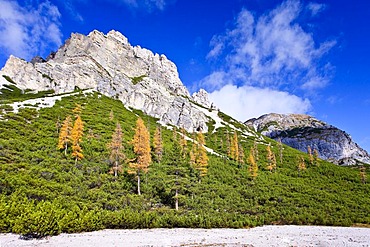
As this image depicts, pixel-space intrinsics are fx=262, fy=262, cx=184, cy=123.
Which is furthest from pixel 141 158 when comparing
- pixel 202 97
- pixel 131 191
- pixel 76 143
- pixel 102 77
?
pixel 202 97

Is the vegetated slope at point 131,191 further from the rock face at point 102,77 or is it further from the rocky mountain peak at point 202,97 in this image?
the rocky mountain peak at point 202,97

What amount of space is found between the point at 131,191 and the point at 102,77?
98.9m

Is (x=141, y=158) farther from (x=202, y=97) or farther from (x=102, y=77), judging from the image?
(x=202, y=97)

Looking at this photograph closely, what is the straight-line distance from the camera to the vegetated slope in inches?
874

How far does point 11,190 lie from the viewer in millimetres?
26516

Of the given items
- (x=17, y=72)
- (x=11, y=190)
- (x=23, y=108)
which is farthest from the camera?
(x=17, y=72)

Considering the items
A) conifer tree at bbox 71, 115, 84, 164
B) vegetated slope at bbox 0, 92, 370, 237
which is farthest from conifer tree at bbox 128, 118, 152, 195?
conifer tree at bbox 71, 115, 84, 164

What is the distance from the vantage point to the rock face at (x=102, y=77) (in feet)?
382

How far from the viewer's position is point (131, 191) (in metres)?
38.2

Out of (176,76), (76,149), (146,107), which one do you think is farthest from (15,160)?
(176,76)

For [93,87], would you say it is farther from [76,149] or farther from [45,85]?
[76,149]

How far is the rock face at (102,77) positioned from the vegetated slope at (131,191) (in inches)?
1868

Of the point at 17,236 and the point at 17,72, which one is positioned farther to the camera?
the point at 17,72

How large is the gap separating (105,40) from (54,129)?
110m
